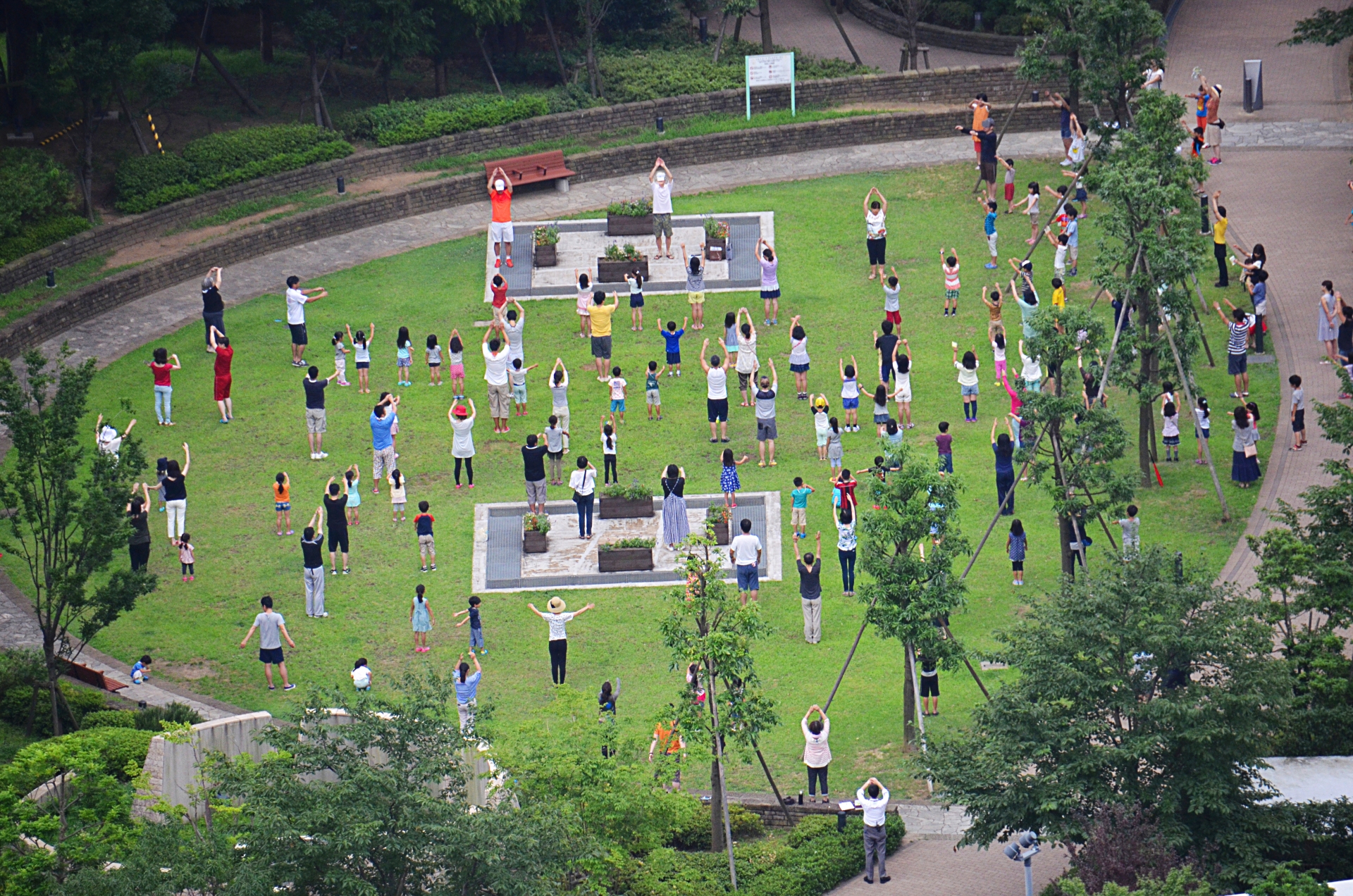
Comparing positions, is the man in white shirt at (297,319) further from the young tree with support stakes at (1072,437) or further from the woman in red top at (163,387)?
the young tree with support stakes at (1072,437)

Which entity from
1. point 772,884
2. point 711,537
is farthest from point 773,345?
point 772,884

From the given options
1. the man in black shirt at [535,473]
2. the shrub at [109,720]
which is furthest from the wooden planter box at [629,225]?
the shrub at [109,720]

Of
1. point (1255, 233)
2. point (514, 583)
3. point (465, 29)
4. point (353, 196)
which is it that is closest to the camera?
point (514, 583)

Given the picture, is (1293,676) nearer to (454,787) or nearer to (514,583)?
(454,787)

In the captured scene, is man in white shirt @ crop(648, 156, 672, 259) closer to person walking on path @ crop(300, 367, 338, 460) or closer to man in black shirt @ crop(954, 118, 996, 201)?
man in black shirt @ crop(954, 118, 996, 201)

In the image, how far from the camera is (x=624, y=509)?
3170cm

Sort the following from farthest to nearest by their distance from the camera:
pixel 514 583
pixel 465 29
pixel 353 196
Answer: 1. pixel 465 29
2. pixel 353 196
3. pixel 514 583

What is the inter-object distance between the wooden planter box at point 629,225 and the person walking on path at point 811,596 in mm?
13862

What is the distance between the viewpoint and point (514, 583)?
30.2 m

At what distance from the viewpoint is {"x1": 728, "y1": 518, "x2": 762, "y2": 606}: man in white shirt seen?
28.7 meters

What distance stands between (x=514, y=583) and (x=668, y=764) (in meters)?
7.84

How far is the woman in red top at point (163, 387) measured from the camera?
34156 millimetres

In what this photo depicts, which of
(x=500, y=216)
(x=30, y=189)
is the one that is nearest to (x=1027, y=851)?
(x=500, y=216)

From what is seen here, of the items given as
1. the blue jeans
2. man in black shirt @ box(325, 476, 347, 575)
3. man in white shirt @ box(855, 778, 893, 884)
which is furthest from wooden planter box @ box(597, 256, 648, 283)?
man in white shirt @ box(855, 778, 893, 884)
